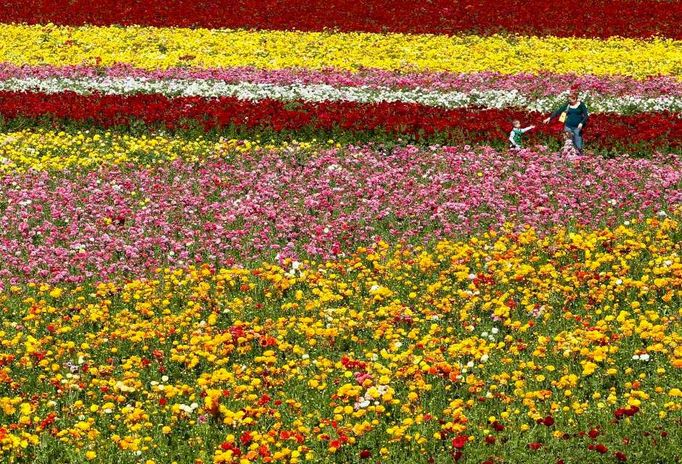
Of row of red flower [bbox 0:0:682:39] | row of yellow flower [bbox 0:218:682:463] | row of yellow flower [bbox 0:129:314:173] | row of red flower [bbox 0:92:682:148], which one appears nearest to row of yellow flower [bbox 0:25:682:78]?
row of red flower [bbox 0:0:682:39]

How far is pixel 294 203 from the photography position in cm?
1469

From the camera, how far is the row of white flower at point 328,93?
2134 cm

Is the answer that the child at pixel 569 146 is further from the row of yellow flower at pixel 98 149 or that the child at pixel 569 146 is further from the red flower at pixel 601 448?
the red flower at pixel 601 448

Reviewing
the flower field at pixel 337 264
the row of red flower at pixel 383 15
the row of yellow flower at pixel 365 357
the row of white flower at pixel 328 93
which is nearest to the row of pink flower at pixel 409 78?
the flower field at pixel 337 264

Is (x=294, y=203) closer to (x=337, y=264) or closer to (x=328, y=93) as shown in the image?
(x=337, y=264)

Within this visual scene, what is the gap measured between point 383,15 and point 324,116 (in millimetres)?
13993

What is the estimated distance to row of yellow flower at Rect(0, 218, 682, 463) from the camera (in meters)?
7.89

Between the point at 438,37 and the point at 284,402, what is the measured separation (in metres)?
21.8

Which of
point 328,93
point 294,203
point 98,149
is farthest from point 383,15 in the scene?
point 294,203

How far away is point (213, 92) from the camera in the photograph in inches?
885

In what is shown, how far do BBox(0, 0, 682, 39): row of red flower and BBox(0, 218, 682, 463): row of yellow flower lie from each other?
734 inches

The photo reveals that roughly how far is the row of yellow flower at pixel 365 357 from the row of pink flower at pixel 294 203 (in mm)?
731

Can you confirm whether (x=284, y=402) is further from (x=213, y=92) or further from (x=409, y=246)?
(x=213, y=92)

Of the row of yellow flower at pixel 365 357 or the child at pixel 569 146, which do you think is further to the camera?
the child at pixel 569 146
